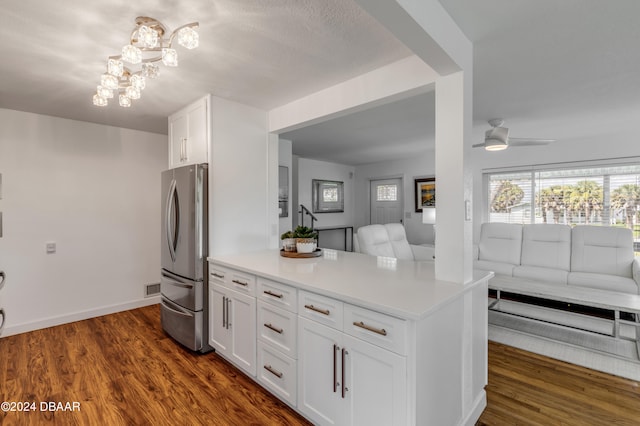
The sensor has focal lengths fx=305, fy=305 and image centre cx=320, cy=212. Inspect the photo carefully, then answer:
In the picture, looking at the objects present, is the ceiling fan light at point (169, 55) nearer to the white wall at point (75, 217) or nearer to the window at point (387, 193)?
the white wall at point (75, 217)

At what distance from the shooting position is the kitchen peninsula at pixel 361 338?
136cm

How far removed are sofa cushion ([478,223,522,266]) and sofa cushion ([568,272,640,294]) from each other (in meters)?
0.76

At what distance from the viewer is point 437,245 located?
1871 millimetres

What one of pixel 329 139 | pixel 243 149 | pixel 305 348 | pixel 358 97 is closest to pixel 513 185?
pixel 329 139

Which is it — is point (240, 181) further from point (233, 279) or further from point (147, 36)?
point (147, 36)

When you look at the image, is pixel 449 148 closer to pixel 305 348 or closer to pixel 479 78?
pixel 479 78

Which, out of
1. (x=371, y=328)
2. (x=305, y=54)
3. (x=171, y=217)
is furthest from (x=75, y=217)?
(x=371, y=328)

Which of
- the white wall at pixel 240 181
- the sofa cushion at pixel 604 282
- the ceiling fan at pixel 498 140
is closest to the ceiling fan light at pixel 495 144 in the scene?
the ceiling fan at pixel 498 140

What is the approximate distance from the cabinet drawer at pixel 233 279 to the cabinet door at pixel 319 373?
1.81 feet

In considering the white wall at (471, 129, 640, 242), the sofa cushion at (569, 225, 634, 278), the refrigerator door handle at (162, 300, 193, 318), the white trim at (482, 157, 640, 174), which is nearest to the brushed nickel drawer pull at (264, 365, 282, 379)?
the refrigerator door handle at (162, 300, 193, 318)

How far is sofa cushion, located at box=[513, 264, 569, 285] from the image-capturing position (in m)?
3.76

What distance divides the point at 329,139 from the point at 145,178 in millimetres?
2527

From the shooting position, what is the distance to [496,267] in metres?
4.28

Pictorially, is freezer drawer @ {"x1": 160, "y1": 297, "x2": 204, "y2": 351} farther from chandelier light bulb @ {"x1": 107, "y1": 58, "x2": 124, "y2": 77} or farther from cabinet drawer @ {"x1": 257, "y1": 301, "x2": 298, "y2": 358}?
chandelier light bulb @ {"x1": 107, "y1": 58, "x2": 124, "y2": 77}
